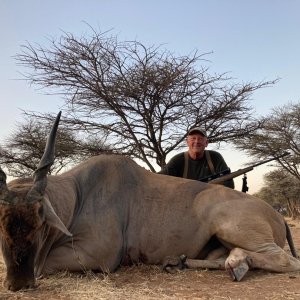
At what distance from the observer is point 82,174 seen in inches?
179

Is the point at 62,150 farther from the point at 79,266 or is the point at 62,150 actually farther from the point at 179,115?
the point at 79,266

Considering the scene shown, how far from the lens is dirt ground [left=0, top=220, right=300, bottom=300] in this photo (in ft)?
10.6

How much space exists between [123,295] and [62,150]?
9.43m

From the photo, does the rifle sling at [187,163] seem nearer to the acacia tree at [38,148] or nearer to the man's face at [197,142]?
the man's face at [197,142]

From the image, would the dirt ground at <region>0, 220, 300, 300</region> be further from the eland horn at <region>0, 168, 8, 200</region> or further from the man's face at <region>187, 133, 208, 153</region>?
the man's face at <region>187, 133, 208, 153</region>

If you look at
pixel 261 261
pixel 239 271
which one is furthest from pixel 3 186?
pixel 261 261

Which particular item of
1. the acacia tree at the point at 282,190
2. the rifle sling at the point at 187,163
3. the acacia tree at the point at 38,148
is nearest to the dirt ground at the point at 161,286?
the rifle sling at the point at 187,163

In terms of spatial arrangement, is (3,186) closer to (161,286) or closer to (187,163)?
(161,286)

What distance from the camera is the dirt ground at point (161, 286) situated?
3244mm

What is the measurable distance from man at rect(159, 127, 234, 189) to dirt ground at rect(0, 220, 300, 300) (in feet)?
7.60

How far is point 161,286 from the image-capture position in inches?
141

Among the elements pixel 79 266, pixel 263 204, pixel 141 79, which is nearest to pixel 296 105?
pixel 141 79

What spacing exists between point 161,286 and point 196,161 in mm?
3021

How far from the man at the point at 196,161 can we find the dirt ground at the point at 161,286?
232 centimetres
